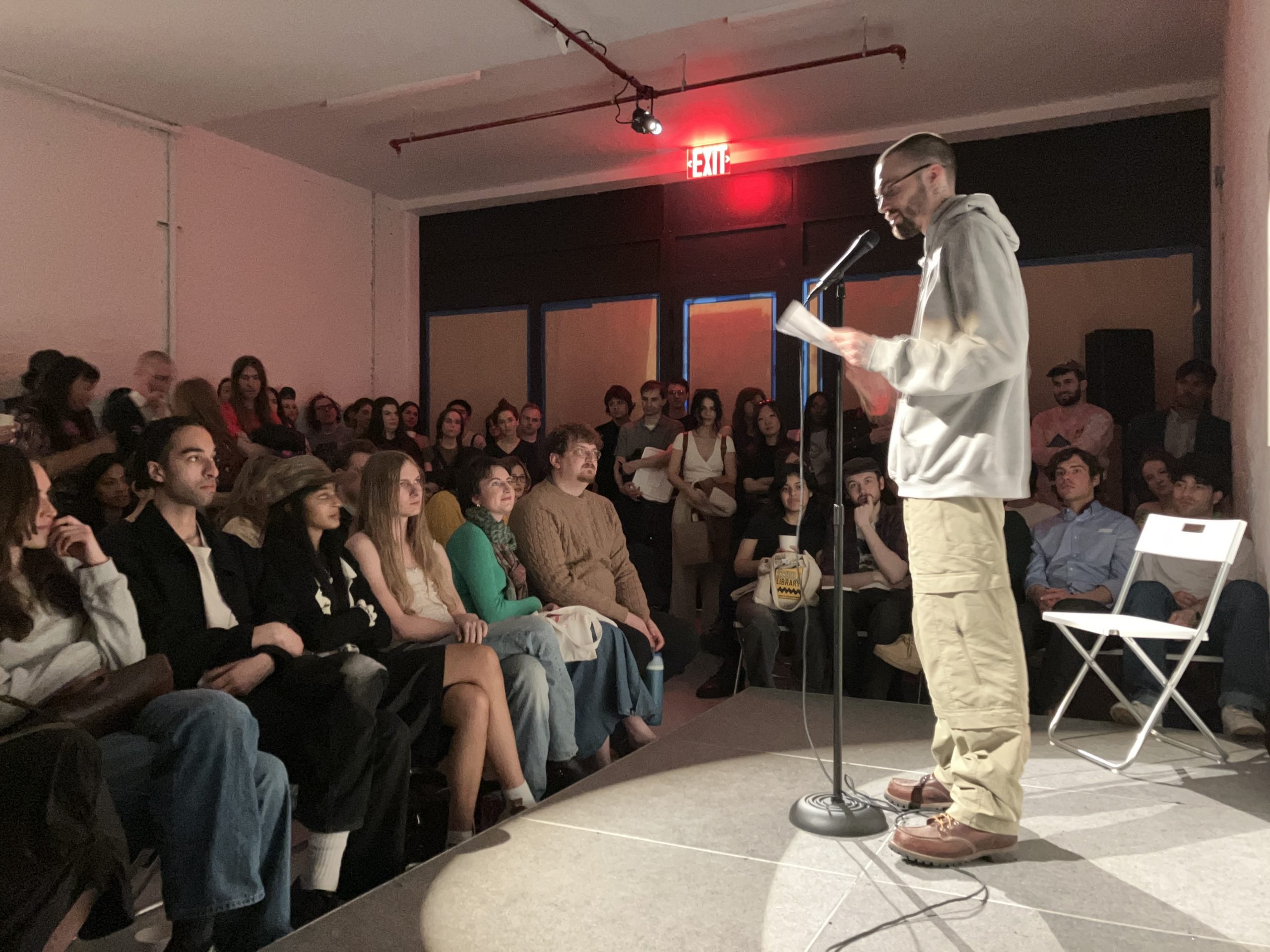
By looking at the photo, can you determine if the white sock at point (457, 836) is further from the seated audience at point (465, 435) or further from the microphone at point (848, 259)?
the seated audience at point (465, 435)

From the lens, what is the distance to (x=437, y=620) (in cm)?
317

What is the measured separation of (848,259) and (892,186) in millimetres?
222

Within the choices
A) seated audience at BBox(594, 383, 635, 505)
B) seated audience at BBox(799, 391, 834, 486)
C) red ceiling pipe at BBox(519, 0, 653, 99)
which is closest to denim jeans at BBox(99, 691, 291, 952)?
seated audience at BBox(799, 391, 834, 486)

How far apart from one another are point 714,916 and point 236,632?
1314 millimetres

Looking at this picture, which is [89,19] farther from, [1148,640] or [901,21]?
[1148,640]

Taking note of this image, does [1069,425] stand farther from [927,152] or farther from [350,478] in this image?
[350,478]

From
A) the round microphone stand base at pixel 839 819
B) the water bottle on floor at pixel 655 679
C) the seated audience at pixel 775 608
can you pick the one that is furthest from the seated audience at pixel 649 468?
the round microphone stand base at pixel 839 819

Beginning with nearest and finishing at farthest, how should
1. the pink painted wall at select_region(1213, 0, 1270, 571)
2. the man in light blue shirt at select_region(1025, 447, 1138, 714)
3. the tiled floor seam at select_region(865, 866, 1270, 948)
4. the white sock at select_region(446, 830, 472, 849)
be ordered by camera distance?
the tiled floor seam at select_region(865, 866, 1270, 948)
the white sock at select_region(446, 830, 472, 849)
the pink painted wall at select_region(1213, 0, 1270, 571)
the man in light blue shirt at select_region(1025, 447, 1138, 714)

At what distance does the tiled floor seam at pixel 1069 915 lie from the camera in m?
1.87

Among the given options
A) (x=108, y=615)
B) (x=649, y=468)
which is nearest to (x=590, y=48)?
(x=649, y=468)

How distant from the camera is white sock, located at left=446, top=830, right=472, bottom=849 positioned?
2615 mm

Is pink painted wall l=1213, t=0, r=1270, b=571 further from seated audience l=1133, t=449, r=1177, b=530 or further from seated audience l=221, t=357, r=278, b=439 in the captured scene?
seated audience l=221, t=357, r=278, b=439

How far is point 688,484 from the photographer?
5.93 metres

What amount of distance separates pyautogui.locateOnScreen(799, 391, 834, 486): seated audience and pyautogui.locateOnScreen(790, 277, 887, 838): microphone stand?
2800 millimetres
